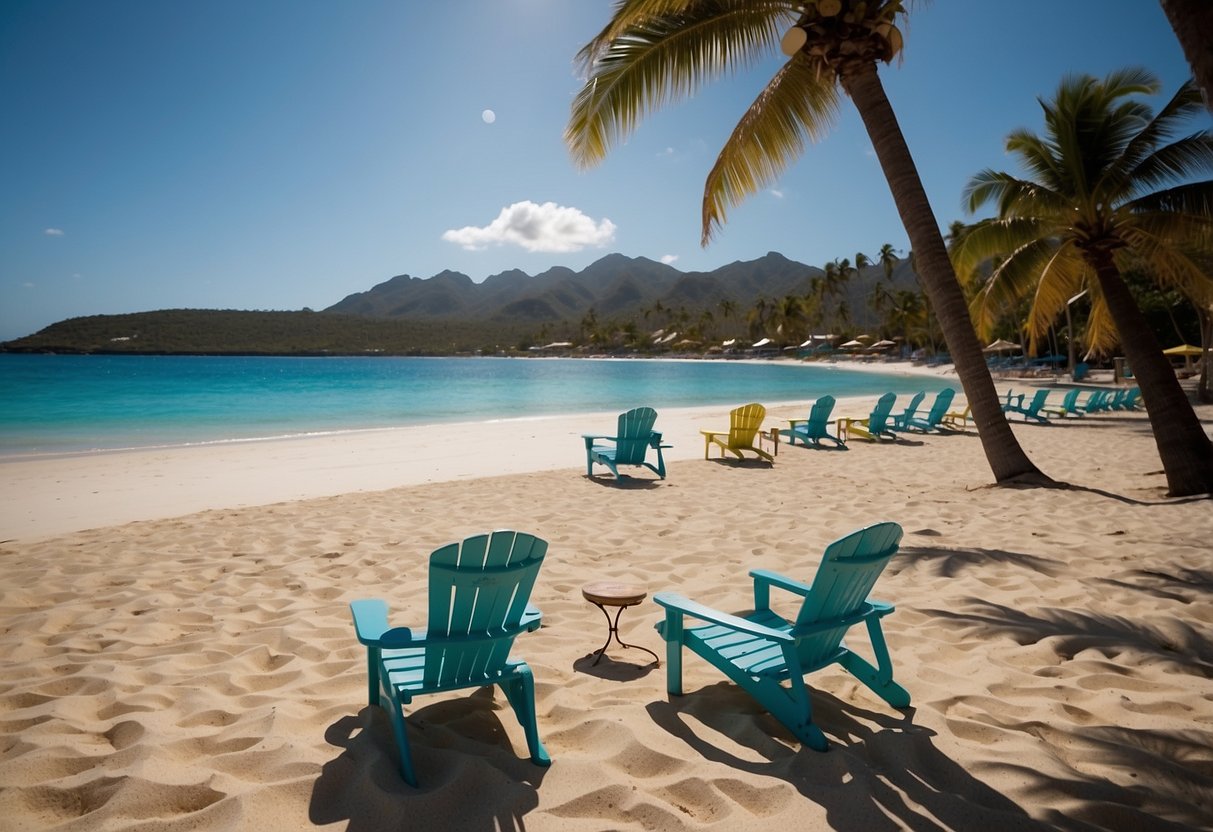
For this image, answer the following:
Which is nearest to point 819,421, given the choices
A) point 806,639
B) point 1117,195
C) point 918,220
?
point 1117,195

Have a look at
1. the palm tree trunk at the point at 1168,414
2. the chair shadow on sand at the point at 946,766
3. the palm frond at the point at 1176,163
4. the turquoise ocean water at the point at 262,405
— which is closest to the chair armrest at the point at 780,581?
the chair shadow on sand at the point at 946,766

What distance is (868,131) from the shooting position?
23.1 ft

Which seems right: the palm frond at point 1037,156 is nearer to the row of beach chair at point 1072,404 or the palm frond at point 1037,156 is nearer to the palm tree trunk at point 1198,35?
the row of beach chair at point 1072,404

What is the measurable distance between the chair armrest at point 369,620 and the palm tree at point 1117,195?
27.7ft

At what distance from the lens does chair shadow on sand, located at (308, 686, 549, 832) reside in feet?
6.74

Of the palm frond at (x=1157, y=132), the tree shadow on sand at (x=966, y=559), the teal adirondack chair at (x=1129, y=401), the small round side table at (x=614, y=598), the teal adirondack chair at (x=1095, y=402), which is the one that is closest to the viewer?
the small round side table at (x=614, y=598)

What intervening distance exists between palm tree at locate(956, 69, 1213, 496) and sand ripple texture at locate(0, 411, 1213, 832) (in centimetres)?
297

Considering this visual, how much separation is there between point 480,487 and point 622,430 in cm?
222

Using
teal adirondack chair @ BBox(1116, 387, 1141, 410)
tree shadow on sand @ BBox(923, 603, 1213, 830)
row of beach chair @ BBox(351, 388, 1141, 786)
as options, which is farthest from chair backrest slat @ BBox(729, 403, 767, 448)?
teal adirondack chair @ BBox(1116, 387, 1141, 410)

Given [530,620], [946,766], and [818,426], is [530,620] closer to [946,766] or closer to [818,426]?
[946,766]

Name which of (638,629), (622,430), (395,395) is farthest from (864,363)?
(638,629)

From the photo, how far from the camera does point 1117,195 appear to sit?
8.77 m

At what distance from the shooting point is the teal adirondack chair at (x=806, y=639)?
248cm

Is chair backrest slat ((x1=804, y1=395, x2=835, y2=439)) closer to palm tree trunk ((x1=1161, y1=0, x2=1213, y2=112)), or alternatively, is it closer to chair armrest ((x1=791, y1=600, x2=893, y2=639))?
palm tree trunk ((x1=1161, y1=0, x2=1213, y2=112))
